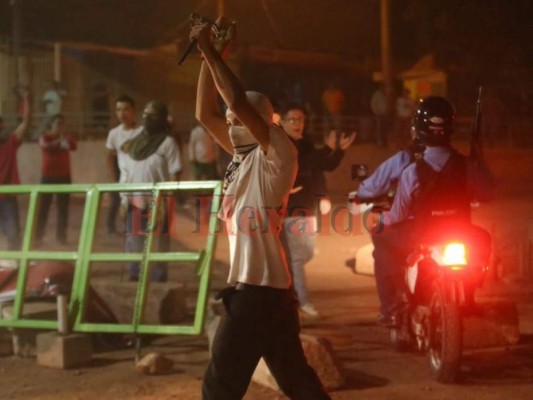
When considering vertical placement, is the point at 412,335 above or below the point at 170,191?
below

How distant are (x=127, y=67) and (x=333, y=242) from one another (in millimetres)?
17015

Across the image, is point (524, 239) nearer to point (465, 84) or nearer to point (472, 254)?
point (472, 254)

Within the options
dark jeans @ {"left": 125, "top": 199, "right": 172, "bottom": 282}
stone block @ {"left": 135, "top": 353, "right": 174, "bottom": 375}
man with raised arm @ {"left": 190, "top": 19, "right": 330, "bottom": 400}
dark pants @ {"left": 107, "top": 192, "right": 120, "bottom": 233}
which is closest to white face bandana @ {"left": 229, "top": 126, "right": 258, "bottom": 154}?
man with raised arm @ {"left": 190, "top": 19, "right": 330, "bottom": 400}

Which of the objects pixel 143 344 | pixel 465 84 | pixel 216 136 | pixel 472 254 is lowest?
pixel 143 344

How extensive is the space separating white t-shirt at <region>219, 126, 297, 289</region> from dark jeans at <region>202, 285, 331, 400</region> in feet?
0.22

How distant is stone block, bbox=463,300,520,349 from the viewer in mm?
7012

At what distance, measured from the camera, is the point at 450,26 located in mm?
25656

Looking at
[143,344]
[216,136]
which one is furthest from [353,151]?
[216,136]

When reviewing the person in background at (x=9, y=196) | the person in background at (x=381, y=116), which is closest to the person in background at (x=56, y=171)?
the person in background at (x=9, y=196)

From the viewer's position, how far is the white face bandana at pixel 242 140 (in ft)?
13.8

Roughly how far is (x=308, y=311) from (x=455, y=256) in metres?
2.54

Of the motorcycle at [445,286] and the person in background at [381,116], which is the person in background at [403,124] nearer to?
the person in background at [381,116]

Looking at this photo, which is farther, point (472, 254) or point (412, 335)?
point (412, 335)

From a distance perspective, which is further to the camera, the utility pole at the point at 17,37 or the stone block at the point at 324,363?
the utility pole at the point at 17,37
